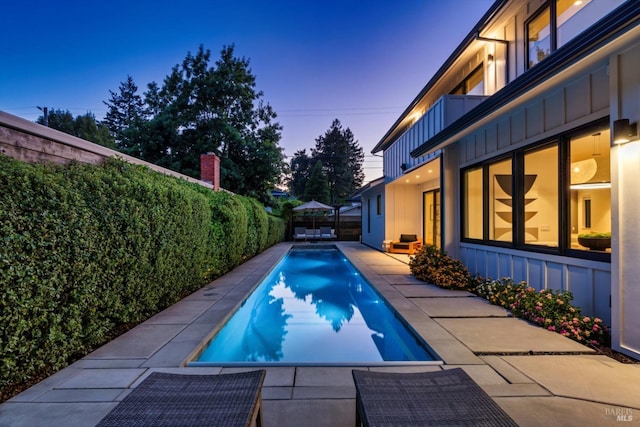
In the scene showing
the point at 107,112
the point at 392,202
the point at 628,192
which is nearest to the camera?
the point at 628,192

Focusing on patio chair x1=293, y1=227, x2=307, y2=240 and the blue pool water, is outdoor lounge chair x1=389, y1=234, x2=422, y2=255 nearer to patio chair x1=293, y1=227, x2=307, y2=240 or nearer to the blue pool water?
the blue pool water

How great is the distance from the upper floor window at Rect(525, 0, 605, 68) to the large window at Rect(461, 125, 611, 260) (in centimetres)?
224

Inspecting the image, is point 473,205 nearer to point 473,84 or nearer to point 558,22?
point 558,22

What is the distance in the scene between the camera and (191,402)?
1733 mm

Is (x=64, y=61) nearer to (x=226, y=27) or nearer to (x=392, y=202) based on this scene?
(x=226, y=27)

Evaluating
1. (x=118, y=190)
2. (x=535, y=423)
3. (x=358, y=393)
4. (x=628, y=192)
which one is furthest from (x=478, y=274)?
(x=118, y=190)

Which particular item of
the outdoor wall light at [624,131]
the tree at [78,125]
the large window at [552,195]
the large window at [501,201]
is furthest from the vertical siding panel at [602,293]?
the tree at [78,125]

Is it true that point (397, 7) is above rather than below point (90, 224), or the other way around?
above

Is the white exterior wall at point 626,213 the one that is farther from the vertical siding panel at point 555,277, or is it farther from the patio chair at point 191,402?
the patio chair at point 191,402

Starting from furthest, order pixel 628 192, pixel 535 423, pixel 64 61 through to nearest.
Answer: pixel 64 61 → pixel 628 192 → pixel 535 423

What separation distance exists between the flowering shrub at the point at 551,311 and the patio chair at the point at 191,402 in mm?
3826

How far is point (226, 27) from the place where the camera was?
1415 centimetres

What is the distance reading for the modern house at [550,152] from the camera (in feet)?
10.5

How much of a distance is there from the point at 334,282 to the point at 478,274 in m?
3.76
